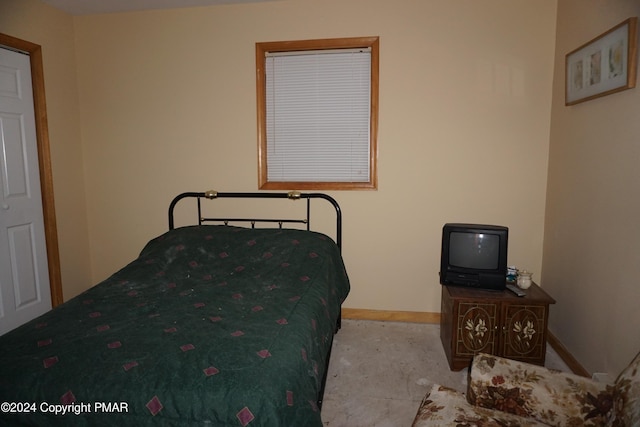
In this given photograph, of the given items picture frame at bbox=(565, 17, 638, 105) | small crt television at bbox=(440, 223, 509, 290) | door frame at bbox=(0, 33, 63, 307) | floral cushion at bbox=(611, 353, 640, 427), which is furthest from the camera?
door frame at bbox=(0, 33, 63, 307)

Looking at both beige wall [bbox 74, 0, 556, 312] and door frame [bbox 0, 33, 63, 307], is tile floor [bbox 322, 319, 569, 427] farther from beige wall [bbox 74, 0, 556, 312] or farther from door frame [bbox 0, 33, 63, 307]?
door frame [bbox 0, 33, 63, 307]

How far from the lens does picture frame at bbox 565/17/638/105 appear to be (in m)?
1.86

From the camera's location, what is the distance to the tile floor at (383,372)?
79.7 inches

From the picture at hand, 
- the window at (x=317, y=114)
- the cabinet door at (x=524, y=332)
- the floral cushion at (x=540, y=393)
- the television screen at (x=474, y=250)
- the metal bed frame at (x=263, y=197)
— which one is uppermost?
the window at (x=317, y=114)

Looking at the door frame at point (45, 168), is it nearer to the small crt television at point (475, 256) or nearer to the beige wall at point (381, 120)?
the beige wall at point (381, 120)

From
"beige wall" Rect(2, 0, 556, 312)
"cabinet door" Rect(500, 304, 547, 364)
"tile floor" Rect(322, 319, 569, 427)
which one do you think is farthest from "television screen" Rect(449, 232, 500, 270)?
"tile floor" Rect(322, 319, 569, 427)

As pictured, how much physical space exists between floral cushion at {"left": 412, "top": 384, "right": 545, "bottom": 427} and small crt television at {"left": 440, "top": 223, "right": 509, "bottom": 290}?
45.5 inches

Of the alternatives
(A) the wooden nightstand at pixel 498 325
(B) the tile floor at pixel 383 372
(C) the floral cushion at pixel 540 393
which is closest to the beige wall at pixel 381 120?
(B) the tile floor at pixel 383 372

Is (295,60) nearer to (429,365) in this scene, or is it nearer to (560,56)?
(560,56)

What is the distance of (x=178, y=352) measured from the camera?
1405 mm

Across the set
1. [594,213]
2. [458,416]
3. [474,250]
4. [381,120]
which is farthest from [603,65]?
[458,416]

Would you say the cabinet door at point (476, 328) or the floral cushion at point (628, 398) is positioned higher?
the floral cushion at point (628, 398)

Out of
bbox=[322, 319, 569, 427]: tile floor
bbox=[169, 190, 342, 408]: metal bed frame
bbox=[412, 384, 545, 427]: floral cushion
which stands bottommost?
bbox=[322, 319, 569, 427]: tile floor

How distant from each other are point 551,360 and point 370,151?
196 centimetres
